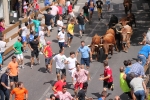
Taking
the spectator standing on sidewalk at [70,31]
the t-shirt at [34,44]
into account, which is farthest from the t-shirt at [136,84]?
the spectator standing on sidewalk at [70,31]

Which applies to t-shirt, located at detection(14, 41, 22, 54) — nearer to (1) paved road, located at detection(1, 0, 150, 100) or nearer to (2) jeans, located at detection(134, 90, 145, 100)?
(1) paved road, located at detection(1, 0, 150, 100)

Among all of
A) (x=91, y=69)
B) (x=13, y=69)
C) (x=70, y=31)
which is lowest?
(x=91, y=69)

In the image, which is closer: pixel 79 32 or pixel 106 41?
pixel 106 41

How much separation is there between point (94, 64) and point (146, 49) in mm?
3731

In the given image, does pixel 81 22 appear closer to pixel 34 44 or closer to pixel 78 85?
pixel 34 44

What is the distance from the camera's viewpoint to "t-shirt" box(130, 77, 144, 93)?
15.5 meters

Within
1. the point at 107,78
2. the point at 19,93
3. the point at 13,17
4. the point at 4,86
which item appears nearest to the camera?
the point at 19,93

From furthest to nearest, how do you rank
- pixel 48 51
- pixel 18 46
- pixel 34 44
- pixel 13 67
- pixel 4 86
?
pixel 34 44
pixel 18 46
pixel 48 51
pixel 13 67
pixel 4 86

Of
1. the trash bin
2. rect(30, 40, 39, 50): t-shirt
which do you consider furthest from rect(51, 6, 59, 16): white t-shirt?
rect(30, 40, 39, 50): t-shirt

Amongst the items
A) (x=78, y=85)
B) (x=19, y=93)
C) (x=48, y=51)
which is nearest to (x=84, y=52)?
(x=48, y=51)

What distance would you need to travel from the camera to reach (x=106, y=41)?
74.9 feet

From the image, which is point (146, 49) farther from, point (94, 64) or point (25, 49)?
point (25, 49)

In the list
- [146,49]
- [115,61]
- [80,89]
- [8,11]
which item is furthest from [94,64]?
[8,11]

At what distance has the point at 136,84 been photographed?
51.0 feet
